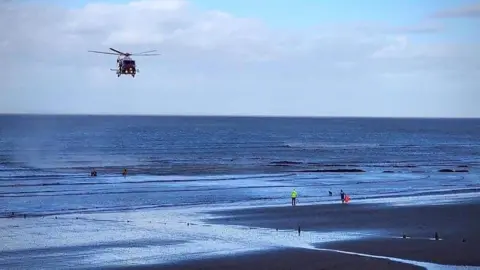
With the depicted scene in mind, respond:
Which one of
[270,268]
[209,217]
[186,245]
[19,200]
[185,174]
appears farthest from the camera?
[185,174]

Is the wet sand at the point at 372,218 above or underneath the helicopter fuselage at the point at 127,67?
underneath

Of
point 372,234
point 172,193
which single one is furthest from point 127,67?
point 372,234

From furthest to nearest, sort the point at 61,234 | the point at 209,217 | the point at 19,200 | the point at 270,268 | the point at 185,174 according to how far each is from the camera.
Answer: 1. the point at 185,174
2. the point at 19,200
3. the point at 209,217
4. the point at 61,234
5. the point at 270,268

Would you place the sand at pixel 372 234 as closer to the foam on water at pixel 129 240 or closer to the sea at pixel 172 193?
the foam on water at pixel 129 240

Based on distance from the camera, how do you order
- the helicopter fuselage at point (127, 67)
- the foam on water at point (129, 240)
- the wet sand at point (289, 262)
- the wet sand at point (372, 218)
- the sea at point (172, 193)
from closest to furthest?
the wet sand at point (289, 262) < the foam on water at point (129, 240) < the sea at point (172, 193) < the wet sand at point (372, 218) < the helicopter fuselage at point (127, 67)

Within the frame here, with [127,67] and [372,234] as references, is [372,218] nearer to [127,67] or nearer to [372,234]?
[372,234]

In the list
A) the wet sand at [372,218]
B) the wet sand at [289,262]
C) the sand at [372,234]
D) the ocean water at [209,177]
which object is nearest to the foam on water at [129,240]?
the wet sand at [289,262]

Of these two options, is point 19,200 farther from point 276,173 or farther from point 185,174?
point 276,173

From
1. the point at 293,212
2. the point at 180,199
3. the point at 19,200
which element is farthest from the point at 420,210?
the point at 19,200

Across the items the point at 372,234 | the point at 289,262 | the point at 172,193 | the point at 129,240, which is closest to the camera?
the point at 289,262
